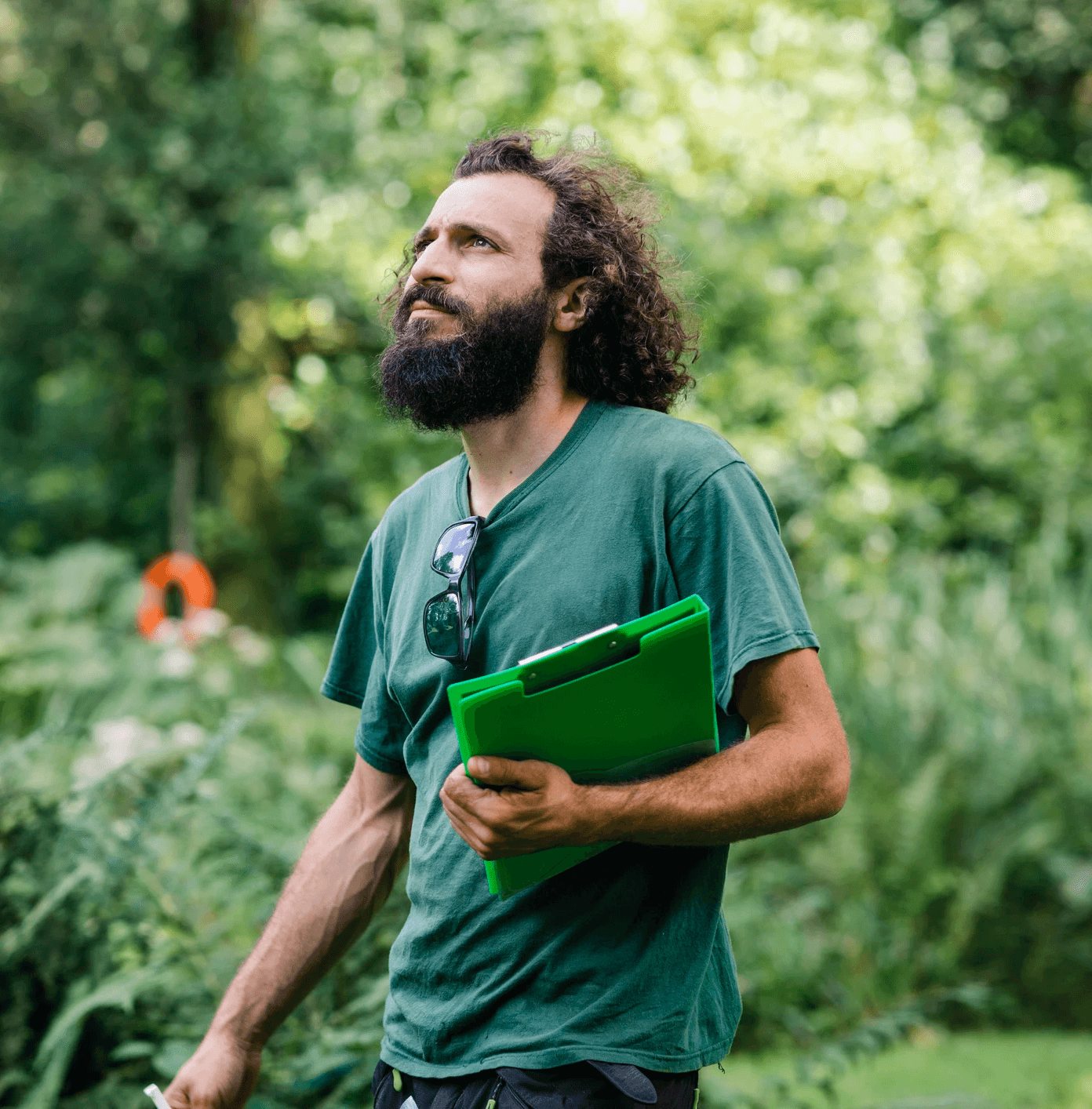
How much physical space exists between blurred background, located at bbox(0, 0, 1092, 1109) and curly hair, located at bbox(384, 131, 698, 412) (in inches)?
23.5

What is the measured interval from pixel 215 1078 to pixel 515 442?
1.22m

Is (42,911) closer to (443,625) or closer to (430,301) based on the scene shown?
(443,625)

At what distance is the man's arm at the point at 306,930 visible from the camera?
213 cm

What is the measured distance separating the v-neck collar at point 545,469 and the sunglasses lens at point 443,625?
16cm

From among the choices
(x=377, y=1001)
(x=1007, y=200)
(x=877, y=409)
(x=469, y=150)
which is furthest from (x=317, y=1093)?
(x=1007, y=200)

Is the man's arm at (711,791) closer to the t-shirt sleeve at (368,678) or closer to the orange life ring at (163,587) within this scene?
the t-shirt sleeve at (368,678)

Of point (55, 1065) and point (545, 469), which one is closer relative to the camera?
point (545, 469)

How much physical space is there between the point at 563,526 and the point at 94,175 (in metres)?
10.9

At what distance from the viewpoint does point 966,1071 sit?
4750 mm

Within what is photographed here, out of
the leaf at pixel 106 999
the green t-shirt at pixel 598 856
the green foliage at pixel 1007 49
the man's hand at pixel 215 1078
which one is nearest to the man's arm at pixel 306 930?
the man's hand at pixel 215 1078

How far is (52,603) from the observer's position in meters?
11.4

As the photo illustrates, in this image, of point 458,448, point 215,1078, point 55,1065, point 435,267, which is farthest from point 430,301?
point 458,448

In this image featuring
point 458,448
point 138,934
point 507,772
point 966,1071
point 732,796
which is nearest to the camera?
point 507,772

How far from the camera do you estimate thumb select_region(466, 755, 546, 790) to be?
5.06ft
